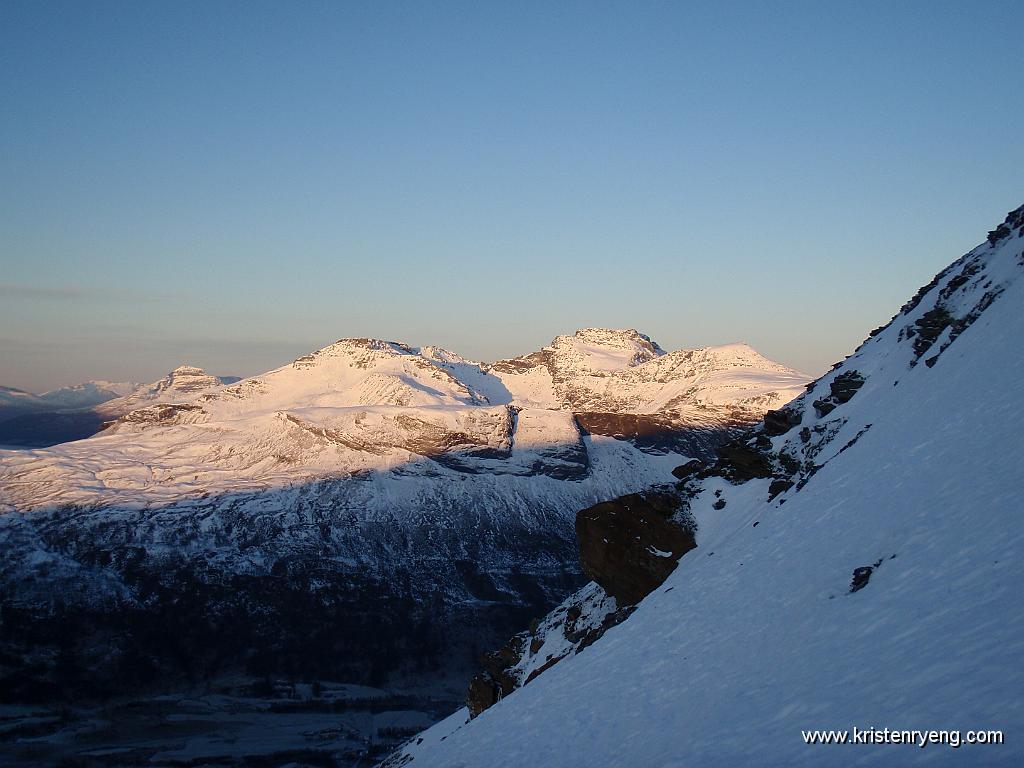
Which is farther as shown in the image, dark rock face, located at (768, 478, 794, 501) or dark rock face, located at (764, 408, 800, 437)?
dark rock face, located at (764, 408, 800, 437)

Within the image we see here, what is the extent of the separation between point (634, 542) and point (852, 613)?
31.7 m

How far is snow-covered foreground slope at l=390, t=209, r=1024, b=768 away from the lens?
43.2ft

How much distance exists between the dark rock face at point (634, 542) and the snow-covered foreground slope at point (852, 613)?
3137 millimetres

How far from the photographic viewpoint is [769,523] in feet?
113

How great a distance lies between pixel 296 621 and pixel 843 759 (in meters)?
203

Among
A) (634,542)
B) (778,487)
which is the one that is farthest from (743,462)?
(634,542)

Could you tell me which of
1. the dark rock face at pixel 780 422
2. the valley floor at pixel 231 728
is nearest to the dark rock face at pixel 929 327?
the dark rock face at pixel 780 422

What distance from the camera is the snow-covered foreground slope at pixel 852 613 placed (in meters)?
13.2

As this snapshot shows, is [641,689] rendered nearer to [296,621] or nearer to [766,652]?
[766,652]

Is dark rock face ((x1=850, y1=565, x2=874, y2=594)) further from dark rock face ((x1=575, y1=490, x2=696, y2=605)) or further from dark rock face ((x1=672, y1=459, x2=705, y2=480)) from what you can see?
dark rock face ((x1=672, y1=459, x2=705, y2=480))

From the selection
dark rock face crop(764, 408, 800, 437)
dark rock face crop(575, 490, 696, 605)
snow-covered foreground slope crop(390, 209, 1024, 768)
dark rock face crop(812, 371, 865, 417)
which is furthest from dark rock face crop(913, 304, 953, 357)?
dark rock face crop(575, 490, 696, 605)

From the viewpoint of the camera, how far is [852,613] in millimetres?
18531

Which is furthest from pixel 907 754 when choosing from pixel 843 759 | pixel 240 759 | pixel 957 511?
pixel 240 759

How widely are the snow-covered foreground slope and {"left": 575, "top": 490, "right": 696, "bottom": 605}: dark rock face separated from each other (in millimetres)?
3137
